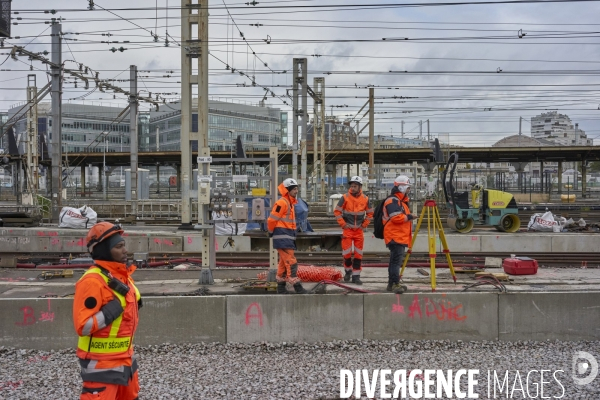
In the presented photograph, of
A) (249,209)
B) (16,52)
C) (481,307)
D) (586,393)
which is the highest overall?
(16,52)

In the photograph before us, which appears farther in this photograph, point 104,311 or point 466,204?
point 466,204

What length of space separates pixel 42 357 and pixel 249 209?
12.9 ft

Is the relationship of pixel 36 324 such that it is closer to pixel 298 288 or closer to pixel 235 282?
pixel 235 282

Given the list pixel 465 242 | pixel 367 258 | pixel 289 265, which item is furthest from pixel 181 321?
pixel 465 242

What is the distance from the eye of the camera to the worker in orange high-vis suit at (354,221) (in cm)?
998

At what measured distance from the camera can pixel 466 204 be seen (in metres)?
18.7

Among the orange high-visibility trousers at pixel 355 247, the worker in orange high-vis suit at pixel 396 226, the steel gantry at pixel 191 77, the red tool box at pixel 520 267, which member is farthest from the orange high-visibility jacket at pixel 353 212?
the steel gantry at pixel 191 77

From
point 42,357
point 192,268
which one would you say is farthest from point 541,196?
point 42,357

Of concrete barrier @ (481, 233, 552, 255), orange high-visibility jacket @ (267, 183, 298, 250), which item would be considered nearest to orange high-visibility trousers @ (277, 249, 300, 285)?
orange high-visibility jacket @ (267, 183, 298, 250)

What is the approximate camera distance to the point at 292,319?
8805mm

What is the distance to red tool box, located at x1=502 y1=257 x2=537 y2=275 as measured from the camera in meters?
10.9

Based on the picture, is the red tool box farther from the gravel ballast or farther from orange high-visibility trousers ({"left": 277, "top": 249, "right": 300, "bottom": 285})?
orange high-visibility trousers ({"left": 277, "top": 249, "right": 300, "bottom": 285})

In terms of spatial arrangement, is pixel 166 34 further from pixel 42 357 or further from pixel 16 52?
pixel 42 357

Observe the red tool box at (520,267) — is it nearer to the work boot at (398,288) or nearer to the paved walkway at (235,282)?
the paved walkway at (235,282)
